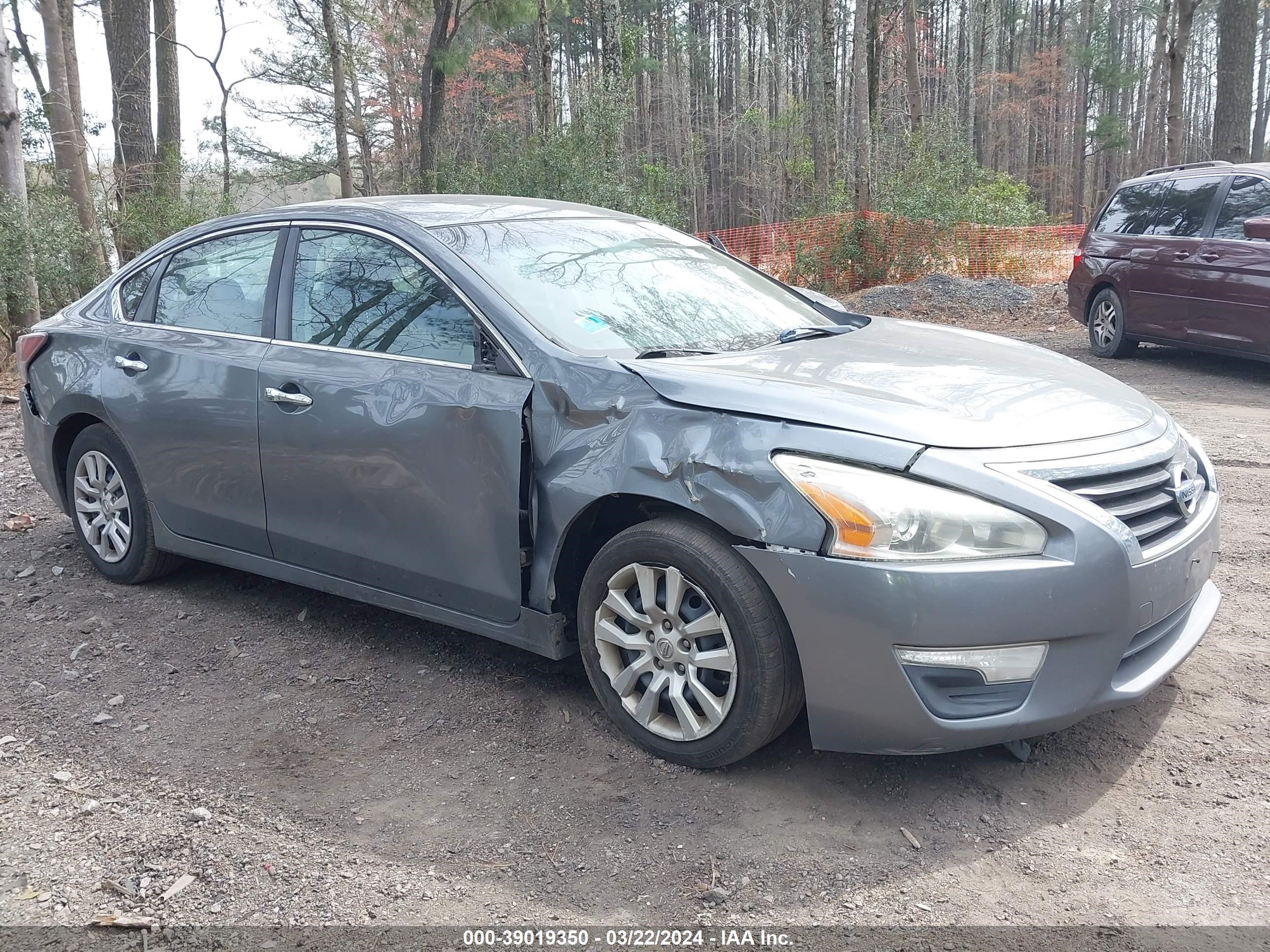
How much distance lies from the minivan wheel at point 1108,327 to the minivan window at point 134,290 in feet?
28.8

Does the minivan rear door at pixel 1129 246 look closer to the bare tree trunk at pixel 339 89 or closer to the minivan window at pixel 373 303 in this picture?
the minivan window at pixel 373 303

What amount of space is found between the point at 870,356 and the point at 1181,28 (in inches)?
660

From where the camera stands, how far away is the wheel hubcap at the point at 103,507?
484 centimetres

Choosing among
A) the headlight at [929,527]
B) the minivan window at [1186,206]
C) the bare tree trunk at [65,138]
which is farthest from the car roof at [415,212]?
the bare tree trunk at [65,138]

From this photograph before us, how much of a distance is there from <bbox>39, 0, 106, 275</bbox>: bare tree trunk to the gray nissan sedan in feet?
36.4

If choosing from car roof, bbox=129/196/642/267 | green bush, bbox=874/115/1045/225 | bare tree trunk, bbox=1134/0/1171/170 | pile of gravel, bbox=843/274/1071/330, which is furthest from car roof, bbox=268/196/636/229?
bare tree trunk, bbox=1134/0/1171/170

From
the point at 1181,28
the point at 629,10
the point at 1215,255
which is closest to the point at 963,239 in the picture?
the point at 1181,28

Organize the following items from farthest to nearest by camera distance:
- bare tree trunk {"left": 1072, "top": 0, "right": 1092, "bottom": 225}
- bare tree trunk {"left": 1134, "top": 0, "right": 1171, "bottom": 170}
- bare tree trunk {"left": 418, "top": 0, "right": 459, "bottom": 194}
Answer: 1. bare tree trunk {"left": 1072, "top": 0, "right": 1092, "bottom": 225}
2. bare tree trunk {"left": 1134, "top": 0, "right": 1171, "bottom": 170}
3. bare tree trunk {"left": 418, "top": 0, "right": 459, "bottom": 194}

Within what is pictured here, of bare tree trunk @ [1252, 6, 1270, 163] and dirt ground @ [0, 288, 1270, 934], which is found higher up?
bare tree trunk @ [1252, 6, 1270, 163]

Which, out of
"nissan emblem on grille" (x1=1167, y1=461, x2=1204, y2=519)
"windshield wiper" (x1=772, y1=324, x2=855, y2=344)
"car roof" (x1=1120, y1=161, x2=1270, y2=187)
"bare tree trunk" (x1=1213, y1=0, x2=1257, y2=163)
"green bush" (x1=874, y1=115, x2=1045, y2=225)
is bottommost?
"nissan emblem on grille" (x1=1167, y1=461, x2=1204, y2=519)

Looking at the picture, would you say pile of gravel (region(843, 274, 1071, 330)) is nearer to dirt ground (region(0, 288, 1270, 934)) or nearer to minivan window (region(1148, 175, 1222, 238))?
minivan window (region(1148, 175, 1222, 238))

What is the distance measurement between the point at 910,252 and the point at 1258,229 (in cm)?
859

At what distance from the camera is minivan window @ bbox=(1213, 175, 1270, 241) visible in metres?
8.99

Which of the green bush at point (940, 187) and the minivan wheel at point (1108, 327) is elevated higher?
the green bush at point (940, 187)
